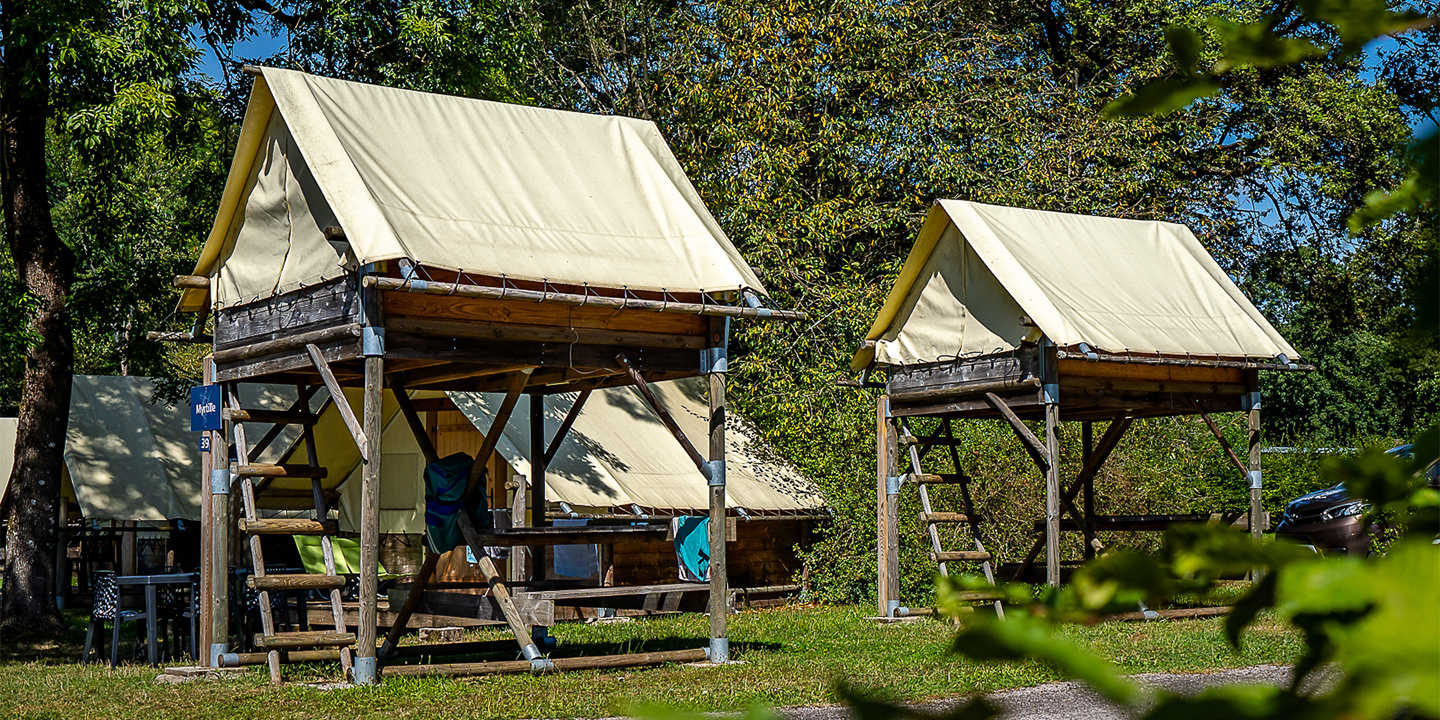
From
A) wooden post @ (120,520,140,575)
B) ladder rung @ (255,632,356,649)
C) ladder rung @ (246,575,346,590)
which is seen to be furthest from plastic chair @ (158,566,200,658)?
wooden post @ (120,520,140,575)

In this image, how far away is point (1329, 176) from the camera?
2320cm

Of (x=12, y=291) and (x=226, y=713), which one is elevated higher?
(x=12, y=291)

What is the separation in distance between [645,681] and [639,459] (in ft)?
26.2

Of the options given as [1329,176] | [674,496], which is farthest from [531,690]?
[1329,176]

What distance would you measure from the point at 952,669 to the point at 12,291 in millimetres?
9566

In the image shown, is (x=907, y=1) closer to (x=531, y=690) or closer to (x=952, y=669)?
(x=952, y=669)

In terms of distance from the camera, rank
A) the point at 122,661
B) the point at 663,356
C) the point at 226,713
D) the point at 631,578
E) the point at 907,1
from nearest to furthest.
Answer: the point at 226,713
the point at 663,356
the point at 122,661
the point at 631,578
the point at 907,1

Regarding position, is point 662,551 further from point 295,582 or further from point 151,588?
point 295,582

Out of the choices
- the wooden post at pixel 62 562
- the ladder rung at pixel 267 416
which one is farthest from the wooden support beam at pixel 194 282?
the wooden post at pixel 62 562

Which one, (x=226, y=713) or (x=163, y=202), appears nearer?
(x=226, y=713)

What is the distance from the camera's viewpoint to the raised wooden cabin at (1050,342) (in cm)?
1288

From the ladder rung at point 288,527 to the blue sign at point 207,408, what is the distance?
0.99 metres

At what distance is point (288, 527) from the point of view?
10266mm

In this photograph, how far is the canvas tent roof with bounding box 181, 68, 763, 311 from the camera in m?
9.59
